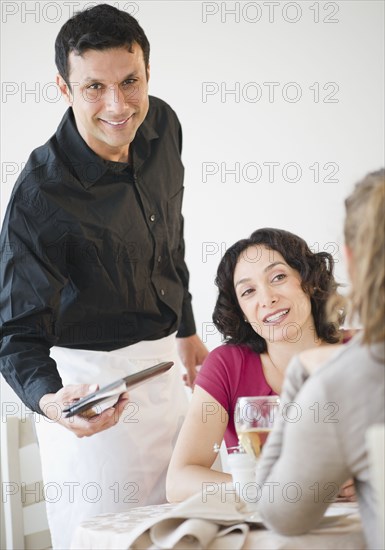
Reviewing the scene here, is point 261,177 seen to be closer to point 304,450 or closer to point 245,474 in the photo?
point 245,474

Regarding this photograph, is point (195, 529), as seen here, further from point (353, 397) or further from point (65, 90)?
point (65, 90)

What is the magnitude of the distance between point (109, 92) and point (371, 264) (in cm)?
113

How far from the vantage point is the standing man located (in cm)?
200

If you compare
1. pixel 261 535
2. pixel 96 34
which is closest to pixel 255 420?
pixel 261 535

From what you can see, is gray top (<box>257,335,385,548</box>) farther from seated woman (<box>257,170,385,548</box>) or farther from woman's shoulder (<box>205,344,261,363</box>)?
woman's shoulder (<box>205,344,261,363</box>)

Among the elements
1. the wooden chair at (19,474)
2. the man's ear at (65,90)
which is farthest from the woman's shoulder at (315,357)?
the wooden chair at (19,474)

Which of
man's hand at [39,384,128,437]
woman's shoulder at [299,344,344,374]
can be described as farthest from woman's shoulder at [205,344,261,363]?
woman's shoulder at [299,344,344,374]

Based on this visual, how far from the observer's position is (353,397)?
1024 millimetres

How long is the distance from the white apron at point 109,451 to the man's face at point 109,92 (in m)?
0.55

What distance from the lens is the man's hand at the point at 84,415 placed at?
174 centimetres

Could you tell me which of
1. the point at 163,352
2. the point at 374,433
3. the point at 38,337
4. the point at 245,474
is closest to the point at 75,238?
the point at 38,337

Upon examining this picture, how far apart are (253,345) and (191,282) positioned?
1.29m

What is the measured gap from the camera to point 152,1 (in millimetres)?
3363

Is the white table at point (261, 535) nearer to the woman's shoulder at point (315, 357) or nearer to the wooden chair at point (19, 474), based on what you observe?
the woman's shoulder at point (315, 357)
